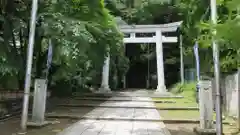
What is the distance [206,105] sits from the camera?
6.71 m

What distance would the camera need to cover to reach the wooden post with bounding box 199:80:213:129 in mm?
6648

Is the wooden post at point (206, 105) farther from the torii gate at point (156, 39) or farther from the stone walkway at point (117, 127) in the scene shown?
the torii gate at point (156, 39)

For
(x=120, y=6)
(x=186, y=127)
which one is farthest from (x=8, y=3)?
(x=120, y=6)

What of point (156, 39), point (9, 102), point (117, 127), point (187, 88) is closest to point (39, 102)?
point (9, 102)

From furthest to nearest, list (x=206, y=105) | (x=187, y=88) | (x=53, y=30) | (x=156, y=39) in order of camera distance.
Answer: (x=156, y=39) < (x=187, y=88) < (x=53, y=30) < (x=206, y=105)

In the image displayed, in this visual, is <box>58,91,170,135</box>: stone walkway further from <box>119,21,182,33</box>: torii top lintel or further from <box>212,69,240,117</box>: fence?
<box>119,21,182,33</box>: torii top lintel

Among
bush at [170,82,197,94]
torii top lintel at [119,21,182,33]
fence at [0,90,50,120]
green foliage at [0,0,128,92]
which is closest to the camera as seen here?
green foliage at [0,0,128,92]

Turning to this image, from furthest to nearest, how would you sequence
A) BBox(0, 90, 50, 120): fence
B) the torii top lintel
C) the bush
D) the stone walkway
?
the torii top lintel → the bush → BBox(0, 90, 50, 120): fence → the stone walkway

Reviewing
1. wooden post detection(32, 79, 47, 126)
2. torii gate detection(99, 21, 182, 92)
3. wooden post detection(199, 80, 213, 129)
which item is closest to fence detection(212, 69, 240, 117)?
wooden post detection(199, 80, 213, 129)

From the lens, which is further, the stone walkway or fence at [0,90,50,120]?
fence at [0,90,50,120]

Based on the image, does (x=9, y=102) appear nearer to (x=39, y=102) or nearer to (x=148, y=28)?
(x=39, y=102)

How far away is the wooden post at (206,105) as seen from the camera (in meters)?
6.65

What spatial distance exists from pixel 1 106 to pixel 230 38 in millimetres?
6598

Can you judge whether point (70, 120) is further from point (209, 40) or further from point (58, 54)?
point (209, 40)
